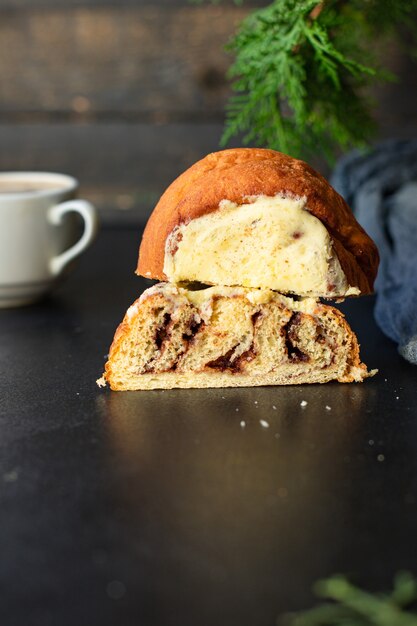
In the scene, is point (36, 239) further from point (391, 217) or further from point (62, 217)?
point (391, 217)

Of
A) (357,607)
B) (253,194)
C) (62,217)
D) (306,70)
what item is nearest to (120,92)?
(62,217)

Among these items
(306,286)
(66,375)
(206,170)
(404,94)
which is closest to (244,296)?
(306,286)

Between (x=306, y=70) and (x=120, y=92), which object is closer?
(x=306, y=70)

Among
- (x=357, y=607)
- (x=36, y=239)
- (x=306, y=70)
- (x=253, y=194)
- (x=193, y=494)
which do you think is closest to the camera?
(x=357, y=607)

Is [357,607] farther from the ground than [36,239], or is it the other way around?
[36,239]

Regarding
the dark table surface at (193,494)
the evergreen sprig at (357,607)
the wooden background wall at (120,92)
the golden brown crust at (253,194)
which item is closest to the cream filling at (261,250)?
the golden brown crust at (253,194)

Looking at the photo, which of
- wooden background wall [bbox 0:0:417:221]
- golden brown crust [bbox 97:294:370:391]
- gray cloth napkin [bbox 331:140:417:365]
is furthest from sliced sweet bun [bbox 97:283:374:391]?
wooden background wall [bbox 0:0:417:221]

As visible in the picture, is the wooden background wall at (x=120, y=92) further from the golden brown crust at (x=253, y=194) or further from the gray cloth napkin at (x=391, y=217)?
the golden brown crust at (x=253, y=194)
